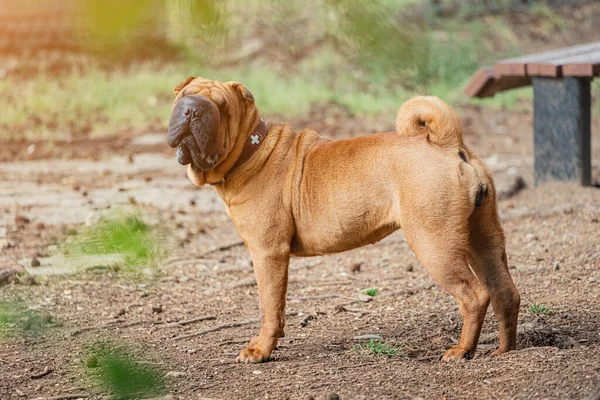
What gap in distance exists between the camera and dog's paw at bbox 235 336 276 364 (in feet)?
13.7

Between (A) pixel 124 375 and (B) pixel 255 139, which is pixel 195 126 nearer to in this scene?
(B) pixel 255 139

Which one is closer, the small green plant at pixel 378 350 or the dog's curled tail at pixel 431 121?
the dog's curled tail at pixel 431 121

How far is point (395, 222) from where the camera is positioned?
4.02 m

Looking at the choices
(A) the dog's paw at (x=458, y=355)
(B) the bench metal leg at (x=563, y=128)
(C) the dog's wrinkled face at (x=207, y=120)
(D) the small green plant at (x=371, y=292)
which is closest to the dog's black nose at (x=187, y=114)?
(C) the dog's wrinkled face at (x=207, y=120)

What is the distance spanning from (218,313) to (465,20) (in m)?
11.4

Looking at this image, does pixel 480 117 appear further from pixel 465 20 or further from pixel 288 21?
pixel 288 21

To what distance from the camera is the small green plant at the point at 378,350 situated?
13.9 ft

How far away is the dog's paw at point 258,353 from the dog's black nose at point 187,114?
117 centimetres

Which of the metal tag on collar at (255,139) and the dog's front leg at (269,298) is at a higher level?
the metal tag on collar at (255,139)

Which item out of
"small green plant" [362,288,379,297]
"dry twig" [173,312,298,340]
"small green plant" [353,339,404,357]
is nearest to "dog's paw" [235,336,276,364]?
"small green plant" [353,339,404,357]

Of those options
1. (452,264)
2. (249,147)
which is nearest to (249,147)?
(249,147)

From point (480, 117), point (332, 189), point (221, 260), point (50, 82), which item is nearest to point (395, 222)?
point (332, 189)

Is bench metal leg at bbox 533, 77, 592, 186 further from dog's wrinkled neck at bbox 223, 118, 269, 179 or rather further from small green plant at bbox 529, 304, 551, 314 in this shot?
dog's wrinkled neck at bbox 223, 118, 269, 179

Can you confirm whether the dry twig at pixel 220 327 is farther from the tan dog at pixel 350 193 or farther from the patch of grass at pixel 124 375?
the patch of grass at pixel 124 375
